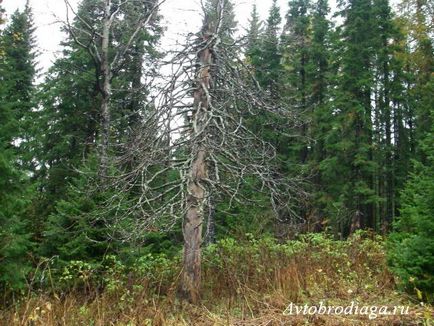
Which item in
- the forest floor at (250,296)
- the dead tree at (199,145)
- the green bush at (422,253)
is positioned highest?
the dead tree at (199,145)

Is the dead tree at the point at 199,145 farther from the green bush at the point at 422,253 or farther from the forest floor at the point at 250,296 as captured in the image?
the green bush at the point at 422,253

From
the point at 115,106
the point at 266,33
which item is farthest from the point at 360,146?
the point at 266,33

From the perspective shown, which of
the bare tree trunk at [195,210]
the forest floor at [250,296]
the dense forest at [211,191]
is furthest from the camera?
the bare tree trunk at [195,210]

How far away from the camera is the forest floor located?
454cm

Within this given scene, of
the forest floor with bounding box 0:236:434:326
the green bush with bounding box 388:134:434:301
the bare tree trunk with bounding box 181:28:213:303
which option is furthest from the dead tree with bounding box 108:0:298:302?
the green bush with bounding box 388:134:434:301

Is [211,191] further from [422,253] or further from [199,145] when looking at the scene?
[422,253]

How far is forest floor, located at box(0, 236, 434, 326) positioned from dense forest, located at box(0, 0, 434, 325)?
36 millimetres

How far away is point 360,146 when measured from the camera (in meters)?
19.8

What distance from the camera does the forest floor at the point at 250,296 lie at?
179 inches

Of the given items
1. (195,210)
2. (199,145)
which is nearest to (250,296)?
(195,210)

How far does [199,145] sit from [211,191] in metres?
0.80

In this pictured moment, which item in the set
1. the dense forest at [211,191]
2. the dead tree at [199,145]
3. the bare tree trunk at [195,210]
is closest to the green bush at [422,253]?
the dense forest at [211,191]

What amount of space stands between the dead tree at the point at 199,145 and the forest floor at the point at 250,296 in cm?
91

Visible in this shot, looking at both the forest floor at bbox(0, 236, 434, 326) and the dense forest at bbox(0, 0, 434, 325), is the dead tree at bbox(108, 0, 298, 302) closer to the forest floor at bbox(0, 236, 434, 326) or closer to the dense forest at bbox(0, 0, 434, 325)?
the dense forest at bbox(0, 0, 434, 325)
